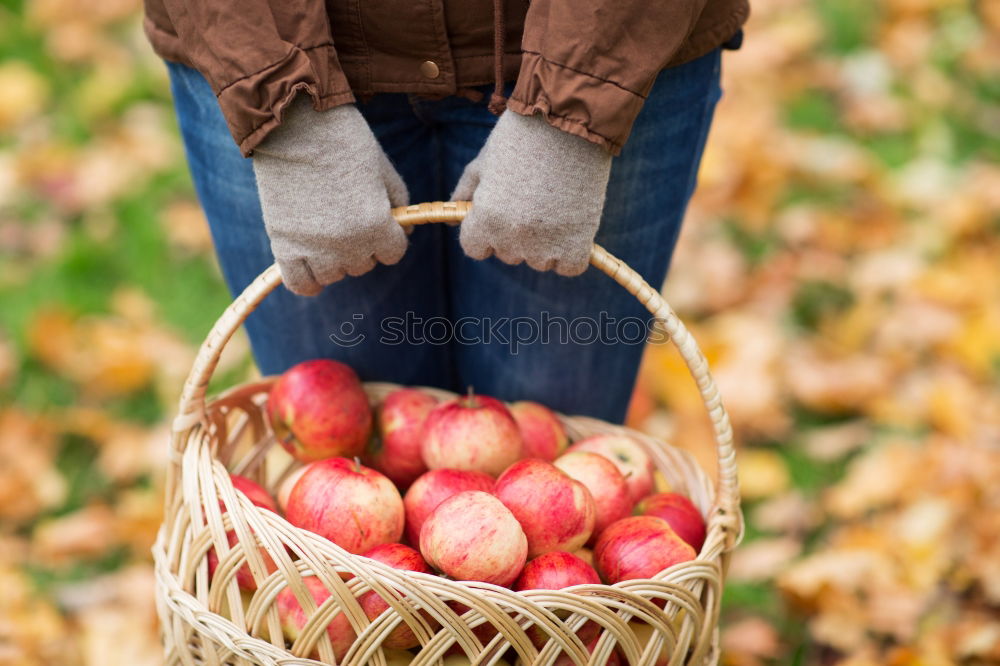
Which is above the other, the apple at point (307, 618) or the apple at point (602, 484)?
the apple at point (602, 484)

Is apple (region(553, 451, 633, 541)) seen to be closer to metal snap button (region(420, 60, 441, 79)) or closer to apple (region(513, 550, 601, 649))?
apple (region(513, 550, 601, 649))

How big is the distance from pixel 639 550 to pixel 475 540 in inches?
8.2

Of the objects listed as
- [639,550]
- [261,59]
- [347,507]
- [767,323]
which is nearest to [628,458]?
[639,550]

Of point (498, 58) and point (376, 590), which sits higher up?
point (498, 58)

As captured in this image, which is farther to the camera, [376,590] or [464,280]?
[464,280]

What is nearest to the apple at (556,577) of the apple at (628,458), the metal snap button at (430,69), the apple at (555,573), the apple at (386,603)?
the apple at (555,573)

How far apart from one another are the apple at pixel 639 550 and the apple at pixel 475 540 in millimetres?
119

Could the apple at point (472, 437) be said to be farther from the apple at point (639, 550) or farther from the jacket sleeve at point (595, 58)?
the jacket sleeve at point (595, 58)

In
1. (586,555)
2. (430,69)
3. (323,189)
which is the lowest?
(586,555)

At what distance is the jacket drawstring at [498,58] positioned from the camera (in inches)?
37.6

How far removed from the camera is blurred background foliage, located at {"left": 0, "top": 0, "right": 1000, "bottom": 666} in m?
1.52

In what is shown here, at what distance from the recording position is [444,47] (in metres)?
0.98

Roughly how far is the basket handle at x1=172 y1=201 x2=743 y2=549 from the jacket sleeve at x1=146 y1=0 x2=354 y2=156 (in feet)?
0.49

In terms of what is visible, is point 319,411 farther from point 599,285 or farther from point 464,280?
point 599,285
